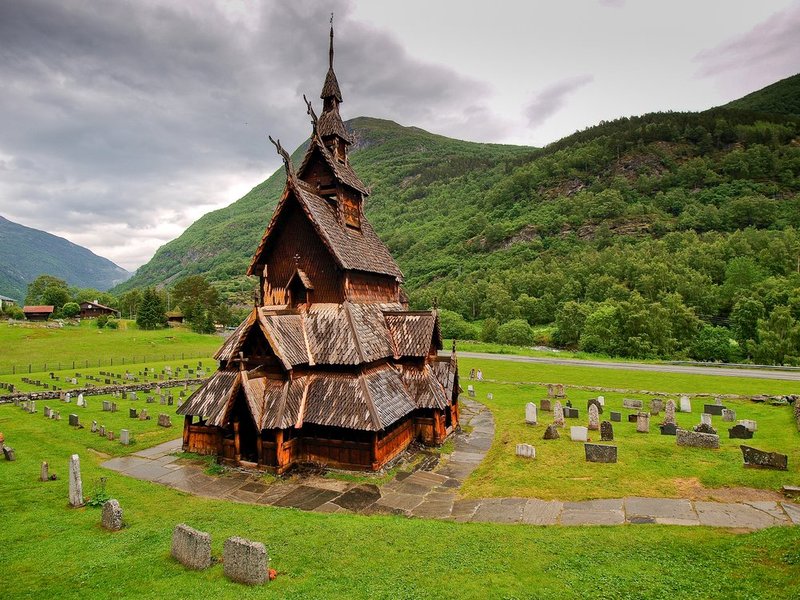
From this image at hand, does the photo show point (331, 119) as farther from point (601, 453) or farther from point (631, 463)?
point (631, 463)

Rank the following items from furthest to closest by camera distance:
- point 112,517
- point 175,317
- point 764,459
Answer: point 175,317
point 764,459
point 112,517

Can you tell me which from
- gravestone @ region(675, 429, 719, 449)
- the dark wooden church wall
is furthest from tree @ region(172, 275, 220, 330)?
gravestone @ region(675, 429, 719, 449)

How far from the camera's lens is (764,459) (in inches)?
489

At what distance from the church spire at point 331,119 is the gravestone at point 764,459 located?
20057 millimetres

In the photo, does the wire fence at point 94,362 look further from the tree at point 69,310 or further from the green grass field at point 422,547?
the tree at point 69,310

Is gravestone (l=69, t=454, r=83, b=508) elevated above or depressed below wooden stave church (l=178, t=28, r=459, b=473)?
below

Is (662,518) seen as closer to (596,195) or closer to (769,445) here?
(769,445)

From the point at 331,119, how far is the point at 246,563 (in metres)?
18.8

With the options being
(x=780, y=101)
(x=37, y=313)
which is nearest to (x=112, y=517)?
(x=37, y=313)

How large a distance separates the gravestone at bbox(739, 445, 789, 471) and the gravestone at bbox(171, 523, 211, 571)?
50.0ft

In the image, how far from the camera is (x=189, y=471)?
1505 cm

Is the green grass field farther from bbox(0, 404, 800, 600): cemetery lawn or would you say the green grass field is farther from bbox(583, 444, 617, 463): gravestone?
bbox(583, 444, 617, 463): gravestone

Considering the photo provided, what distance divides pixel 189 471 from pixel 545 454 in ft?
44.4

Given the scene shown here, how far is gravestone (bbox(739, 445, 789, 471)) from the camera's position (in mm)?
12219
